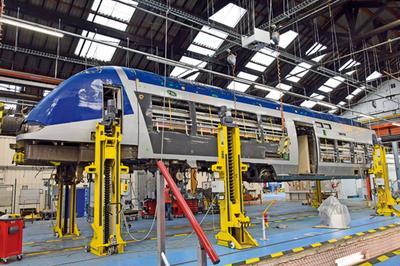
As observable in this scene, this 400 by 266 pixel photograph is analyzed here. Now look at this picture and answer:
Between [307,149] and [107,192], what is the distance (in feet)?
24.7

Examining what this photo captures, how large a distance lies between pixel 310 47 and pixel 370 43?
445 centimetres

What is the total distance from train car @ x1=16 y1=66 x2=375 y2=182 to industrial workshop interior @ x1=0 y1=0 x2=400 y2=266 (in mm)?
29

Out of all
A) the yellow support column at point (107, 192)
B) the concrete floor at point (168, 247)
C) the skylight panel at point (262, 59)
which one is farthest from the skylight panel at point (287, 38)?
the yellow support column at point (107, 192)

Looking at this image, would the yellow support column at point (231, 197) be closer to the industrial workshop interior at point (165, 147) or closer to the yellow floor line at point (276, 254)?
the industrial workshop interior at point (165, 147)

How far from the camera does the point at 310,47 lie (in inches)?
686

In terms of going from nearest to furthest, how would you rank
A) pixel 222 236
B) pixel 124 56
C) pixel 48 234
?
pixel 222 236
pixel 48 234
pixel 124 56

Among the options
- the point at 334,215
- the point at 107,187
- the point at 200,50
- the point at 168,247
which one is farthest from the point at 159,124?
the point at 200,50

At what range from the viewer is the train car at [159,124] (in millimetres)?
5605

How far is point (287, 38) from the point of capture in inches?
637

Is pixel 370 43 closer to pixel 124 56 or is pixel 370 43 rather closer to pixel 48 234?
pixel 124 56

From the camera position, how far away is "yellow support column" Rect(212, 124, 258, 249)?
5.49 meters

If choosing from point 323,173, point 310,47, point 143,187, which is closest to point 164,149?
point 323,173

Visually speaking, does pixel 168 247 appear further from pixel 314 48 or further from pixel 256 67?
pixel 314 48

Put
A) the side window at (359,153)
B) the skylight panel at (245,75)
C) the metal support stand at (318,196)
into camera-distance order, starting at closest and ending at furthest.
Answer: the side window at (359,153), the metal support stand at (318,196), the skylight panel at (245,75)
